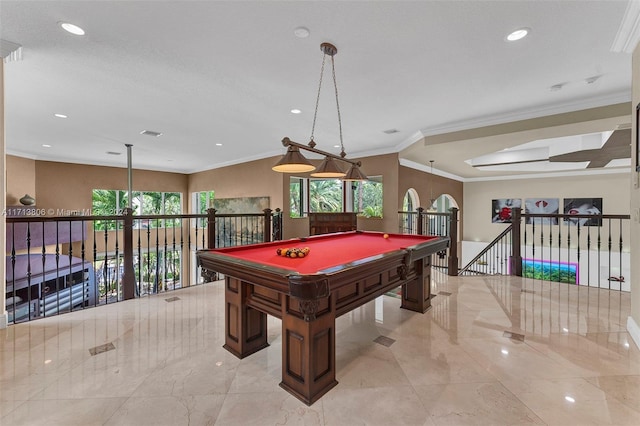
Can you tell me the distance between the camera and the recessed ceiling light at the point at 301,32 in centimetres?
242

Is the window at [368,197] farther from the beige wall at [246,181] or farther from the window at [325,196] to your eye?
the beige wall at [246,181]

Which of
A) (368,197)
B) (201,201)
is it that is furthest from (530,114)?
(201,201)

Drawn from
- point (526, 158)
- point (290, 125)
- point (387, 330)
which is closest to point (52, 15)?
point (290, 125)

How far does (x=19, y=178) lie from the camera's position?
7398mm

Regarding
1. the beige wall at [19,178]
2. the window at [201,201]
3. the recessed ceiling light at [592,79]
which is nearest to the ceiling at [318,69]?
the recessed ceiling light at [592,79]

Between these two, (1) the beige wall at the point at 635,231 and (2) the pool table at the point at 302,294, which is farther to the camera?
(1) the beige wall at the point at 635,231

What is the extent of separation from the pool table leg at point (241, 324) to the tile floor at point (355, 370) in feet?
0.28

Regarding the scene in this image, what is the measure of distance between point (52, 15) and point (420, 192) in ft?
26.2

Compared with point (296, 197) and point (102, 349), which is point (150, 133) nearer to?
point (296, 197)

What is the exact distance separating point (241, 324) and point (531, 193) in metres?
11.4

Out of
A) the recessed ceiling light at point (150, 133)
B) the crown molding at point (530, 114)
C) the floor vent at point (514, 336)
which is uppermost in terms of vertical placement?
the recessed ceiling light at point (150, 133)

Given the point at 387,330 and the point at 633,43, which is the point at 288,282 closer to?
the point at 387,330

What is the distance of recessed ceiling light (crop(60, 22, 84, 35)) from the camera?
2373 millimetres

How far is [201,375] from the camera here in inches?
80.5
